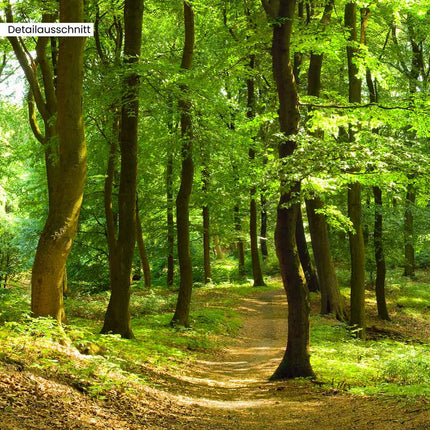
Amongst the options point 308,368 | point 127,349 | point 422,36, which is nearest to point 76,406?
point 127,349

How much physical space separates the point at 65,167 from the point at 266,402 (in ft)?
15.6

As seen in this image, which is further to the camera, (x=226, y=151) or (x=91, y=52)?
(x=91, y=52)

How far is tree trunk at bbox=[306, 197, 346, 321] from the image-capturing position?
15.4m

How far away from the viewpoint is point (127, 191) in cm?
980

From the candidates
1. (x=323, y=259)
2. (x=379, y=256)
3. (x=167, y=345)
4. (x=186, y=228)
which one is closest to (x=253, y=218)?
(x=379, y=256)

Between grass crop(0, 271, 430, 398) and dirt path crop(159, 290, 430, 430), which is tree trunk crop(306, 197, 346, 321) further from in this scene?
dirt path crop(159, 290, 430, 430)

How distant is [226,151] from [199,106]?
1.48 m

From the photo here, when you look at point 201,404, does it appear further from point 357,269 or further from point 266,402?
point 357,269

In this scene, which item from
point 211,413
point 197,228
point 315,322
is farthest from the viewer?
point 197,228

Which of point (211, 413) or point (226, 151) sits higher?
point (226, 151)

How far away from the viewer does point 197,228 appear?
22.0 metres

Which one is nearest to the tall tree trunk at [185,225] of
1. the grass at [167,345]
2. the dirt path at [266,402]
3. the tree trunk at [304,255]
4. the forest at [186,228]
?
the forest at [186,228]

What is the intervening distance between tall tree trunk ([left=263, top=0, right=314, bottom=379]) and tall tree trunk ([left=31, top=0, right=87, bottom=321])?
3738 millimetres

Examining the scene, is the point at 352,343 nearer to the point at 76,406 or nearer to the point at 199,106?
the point at 199,106
